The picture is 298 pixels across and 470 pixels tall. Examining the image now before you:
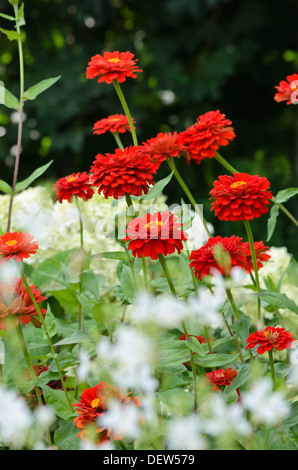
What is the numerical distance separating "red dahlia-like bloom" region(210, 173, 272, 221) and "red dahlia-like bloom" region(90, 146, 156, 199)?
0.10 metres

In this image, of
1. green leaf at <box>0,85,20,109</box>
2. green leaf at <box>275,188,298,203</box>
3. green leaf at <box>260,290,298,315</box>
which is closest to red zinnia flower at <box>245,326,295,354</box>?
green leaf at <box>260,290,298,315</box>

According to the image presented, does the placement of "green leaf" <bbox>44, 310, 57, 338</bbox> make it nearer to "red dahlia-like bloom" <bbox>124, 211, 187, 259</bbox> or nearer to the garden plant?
the garden plant

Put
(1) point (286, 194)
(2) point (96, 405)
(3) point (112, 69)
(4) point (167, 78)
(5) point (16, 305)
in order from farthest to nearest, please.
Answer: (4) point (167, 78), (1) point (286, 194), (3) point (112, 69), (5) point (16, 305), (2) point (96, 405)

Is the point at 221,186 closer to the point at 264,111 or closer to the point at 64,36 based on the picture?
the point at 64,36

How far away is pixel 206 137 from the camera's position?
90 centimetres

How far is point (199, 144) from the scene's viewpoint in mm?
906

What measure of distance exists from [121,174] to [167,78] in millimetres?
3005

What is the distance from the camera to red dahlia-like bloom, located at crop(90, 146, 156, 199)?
0.73 metres

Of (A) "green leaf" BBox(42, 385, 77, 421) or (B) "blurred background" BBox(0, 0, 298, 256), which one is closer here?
(A) "green leaf" BBox(42, 385, 77, 421)

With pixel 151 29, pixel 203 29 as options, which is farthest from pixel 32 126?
pixel 203 29

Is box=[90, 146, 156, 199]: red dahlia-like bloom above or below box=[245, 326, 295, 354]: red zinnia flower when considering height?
above

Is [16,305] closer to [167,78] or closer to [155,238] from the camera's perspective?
[155,238]

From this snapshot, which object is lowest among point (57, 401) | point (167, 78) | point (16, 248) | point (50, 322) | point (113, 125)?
point (57, 401)

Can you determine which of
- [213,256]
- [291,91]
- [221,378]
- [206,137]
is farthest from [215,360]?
[291,91]
